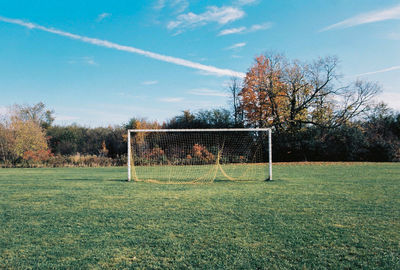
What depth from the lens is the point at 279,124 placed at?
25734mm

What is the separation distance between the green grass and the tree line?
16.0m

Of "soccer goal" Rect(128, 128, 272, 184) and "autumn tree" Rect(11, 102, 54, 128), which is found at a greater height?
"autumn tree" Rect(11, 102, 54, 128)

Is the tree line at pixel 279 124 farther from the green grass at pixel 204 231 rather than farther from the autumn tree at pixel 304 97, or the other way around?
the green grass at pixel 204 231

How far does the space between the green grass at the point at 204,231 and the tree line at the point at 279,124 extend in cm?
1603

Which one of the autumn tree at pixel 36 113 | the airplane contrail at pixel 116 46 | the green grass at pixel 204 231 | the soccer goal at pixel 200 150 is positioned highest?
the airplane contrail at pixel 116 46

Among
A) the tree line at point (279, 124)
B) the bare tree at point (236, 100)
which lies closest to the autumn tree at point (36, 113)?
the tree line at point (279, 124)

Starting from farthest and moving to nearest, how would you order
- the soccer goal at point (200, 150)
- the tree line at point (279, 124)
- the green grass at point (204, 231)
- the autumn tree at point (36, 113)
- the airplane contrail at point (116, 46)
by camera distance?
the autumn tree at point (36, 113), the tree line at point (279, 124), the soccer goal at point (200, 150), the airplane contrail at point (116, 46), the green grass at point (204, 231)

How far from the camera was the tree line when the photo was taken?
22.4m

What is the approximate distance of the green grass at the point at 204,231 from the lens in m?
3.17

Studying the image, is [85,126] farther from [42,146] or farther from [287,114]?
[287,114]

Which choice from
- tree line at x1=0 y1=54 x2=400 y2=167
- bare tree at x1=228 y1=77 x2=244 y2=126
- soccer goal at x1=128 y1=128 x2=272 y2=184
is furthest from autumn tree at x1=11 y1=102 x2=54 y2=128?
bare tree at x1=228 y1=77 x2=244 y2=126

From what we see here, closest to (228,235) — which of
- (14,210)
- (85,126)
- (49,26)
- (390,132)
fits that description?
(14,210)

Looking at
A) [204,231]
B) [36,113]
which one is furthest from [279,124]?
[36,113]

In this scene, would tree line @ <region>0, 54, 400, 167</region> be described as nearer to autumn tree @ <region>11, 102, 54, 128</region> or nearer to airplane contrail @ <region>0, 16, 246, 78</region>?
autumn tree @ <region>11, 102, 54, 128</region>
